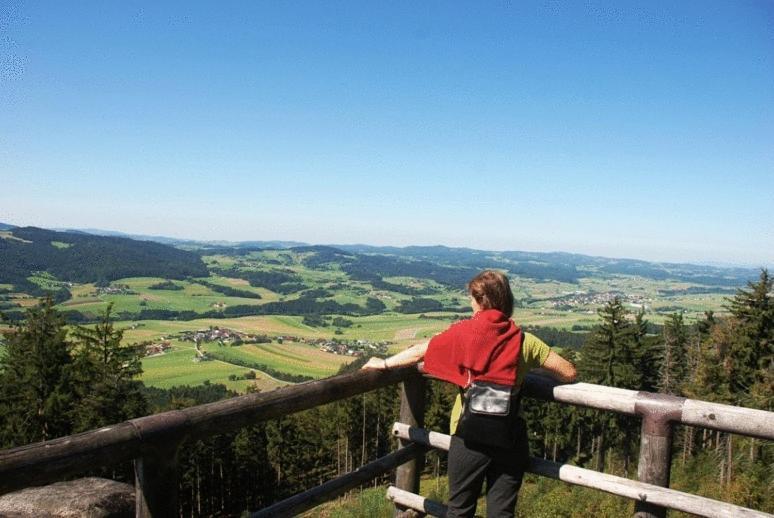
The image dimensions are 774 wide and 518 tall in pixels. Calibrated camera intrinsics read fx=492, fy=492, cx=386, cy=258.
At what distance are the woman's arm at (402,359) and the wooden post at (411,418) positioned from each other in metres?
0.41

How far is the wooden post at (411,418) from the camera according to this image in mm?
3771

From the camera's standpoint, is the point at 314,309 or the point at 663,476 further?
the point at 314,309

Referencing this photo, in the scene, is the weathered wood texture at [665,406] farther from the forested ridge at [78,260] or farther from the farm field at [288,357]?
the forested ridge at [78,260]

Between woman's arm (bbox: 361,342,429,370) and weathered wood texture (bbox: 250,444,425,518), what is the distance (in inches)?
26.0

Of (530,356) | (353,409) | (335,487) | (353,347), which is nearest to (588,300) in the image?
(353,347)

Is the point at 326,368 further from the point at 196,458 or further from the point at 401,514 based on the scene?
the point at 401,514

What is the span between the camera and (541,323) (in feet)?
310

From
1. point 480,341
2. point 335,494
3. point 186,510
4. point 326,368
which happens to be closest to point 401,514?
point 335,494

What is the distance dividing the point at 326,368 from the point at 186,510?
1530 inches

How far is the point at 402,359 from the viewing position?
3.36m

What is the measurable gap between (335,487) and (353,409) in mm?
30401

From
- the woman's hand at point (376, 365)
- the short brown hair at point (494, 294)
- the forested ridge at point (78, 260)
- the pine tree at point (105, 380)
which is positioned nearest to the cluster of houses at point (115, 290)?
the forested ridge at point (78, 260)

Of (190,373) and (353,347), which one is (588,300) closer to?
(353,347)

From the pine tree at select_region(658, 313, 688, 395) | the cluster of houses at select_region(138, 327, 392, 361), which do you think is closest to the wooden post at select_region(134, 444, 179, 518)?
the pine tree at select_region(658, 313, 688, 395)
